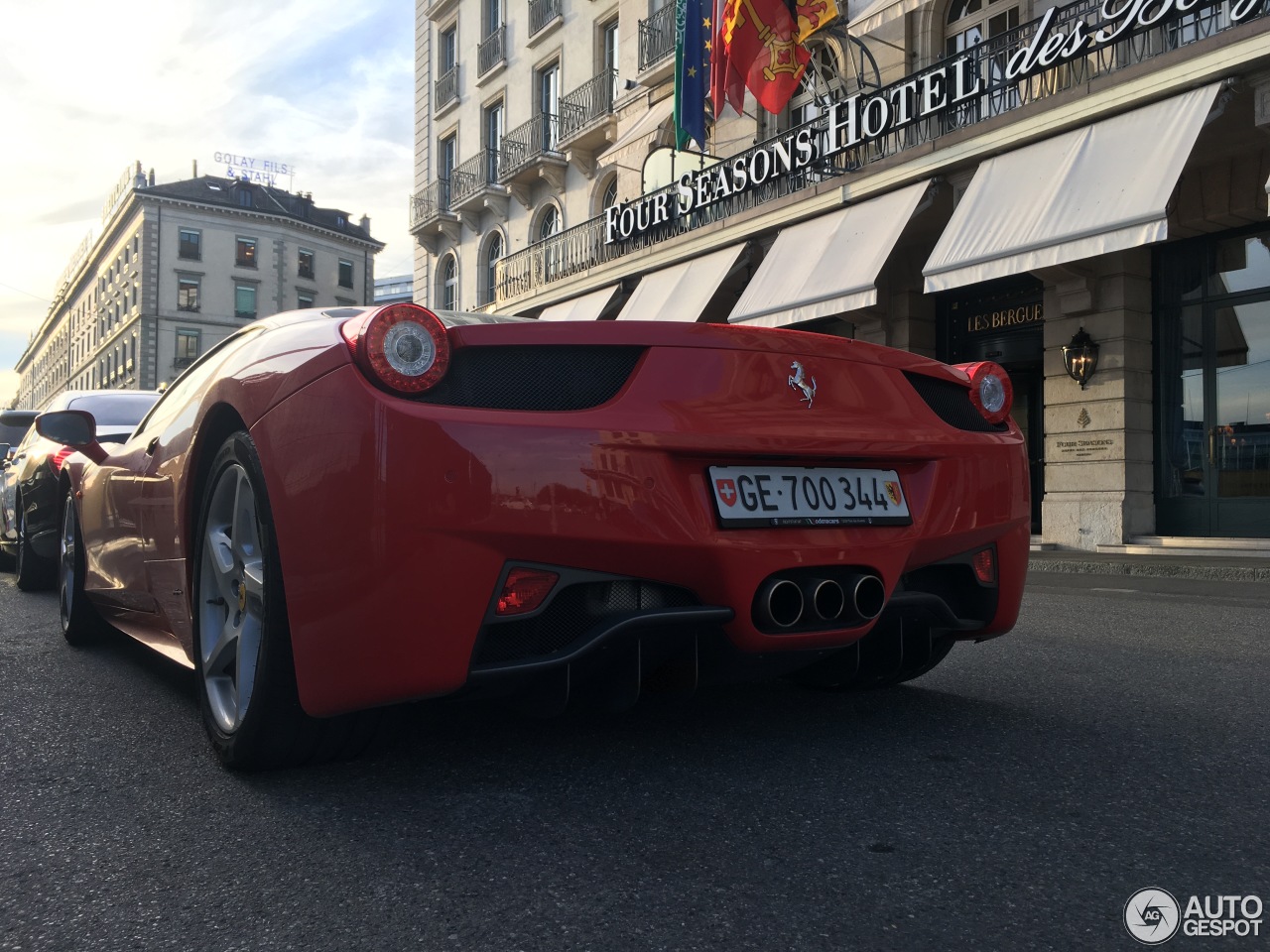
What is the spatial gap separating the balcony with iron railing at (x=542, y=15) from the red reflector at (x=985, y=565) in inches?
928

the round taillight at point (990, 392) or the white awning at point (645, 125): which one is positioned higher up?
the white awning at point (645, 125)

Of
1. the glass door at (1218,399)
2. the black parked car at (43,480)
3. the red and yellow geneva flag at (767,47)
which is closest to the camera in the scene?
the black parked car at (43,480)

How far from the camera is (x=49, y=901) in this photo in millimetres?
1773

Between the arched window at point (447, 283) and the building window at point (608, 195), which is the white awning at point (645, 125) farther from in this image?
the arched window at point (447, 283)

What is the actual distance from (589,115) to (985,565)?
70.2 feet

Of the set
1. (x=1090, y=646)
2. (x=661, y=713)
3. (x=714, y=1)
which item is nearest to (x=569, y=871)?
(x=661, y=713)

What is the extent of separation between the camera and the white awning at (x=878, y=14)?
1516cm

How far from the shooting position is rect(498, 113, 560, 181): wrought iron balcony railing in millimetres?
23969

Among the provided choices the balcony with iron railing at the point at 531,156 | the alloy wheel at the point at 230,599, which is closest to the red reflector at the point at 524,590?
the alloy wheel at the point at 230,599

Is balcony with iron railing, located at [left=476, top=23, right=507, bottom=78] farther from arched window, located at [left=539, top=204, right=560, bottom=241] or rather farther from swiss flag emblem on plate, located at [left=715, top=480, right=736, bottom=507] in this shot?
swiss flag emblem on plate, located at [left=715, top=480, right=736, bottom=507]

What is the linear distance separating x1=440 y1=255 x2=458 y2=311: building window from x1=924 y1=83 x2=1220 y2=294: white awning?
18.4 meters

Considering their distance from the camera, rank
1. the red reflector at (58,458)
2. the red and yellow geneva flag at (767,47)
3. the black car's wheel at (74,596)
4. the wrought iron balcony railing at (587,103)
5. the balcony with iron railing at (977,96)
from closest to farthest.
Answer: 1. the black car's wheel at (74,596)
2. the red reflector at (58,458)
3. the balcony with iron railing at (977,96)
4. the red and yellow geneva flag at (767,47)
5. the wrought iron balcony railing at (587,103)

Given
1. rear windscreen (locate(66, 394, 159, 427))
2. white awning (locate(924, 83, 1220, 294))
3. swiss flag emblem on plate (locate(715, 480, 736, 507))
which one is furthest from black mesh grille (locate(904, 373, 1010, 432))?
white awning (locate(924, 83, 1220, 294))

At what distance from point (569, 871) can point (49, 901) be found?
832mm
